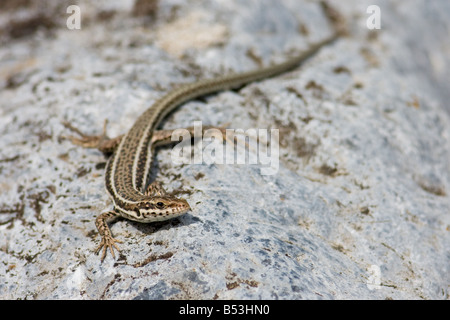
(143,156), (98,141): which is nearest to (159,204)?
(143,156)

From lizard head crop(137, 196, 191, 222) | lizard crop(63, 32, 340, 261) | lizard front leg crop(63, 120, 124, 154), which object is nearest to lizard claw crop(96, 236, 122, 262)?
lizard crop(63, 32, 340, 261)

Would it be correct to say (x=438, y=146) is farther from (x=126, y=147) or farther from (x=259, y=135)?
(x=126, y=147)

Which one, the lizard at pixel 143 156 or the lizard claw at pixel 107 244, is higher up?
the lizard at pixel 143 156

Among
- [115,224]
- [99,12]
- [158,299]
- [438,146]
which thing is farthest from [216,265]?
[99,12]

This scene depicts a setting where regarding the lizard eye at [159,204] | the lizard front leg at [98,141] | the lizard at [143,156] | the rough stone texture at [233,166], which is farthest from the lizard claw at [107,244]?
the lizard front leg at [98,141]

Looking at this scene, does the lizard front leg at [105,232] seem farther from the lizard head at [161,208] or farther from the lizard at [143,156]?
the lizard head at [161,208]

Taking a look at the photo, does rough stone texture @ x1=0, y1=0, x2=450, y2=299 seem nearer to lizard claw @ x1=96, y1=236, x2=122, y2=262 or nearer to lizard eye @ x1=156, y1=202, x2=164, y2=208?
lizard claw @ x1=96, y1=236, x2=122, y2=262
